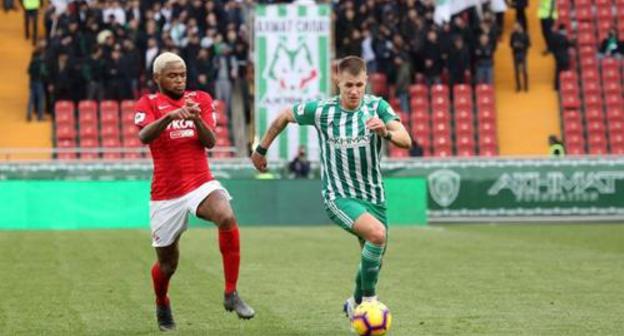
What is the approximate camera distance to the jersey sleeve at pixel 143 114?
1152 cm

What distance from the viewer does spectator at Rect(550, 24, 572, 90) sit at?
39.8 m

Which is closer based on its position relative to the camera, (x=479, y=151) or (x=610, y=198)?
(x=610, y=198)

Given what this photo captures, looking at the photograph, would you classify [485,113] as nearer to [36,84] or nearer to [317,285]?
[36,84]

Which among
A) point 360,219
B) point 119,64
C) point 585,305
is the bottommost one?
point 585,305

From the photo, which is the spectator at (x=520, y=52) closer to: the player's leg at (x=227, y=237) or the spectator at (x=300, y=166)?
the spectator at (x=300, y=166)

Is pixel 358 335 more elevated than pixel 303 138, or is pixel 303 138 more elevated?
pixel 303 138

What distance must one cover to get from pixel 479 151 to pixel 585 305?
82.9ft

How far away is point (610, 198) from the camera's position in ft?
110

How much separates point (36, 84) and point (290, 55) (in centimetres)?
816

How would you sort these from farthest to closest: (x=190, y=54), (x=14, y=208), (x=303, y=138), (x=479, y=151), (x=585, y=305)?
(x=479, y=151) → (x=190, y=54) → (x=303, y=138) → (x=14, y=208) → (x=585, y=305)

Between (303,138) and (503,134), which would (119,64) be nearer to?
(303,138)

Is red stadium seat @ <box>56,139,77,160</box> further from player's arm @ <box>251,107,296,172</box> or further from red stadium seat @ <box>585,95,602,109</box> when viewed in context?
player's arm @ <box>251,107,296,172</box>

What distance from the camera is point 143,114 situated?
11.6m

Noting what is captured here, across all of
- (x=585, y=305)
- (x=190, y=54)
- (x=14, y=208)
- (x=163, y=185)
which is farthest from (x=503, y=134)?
(x=163, y=185)
